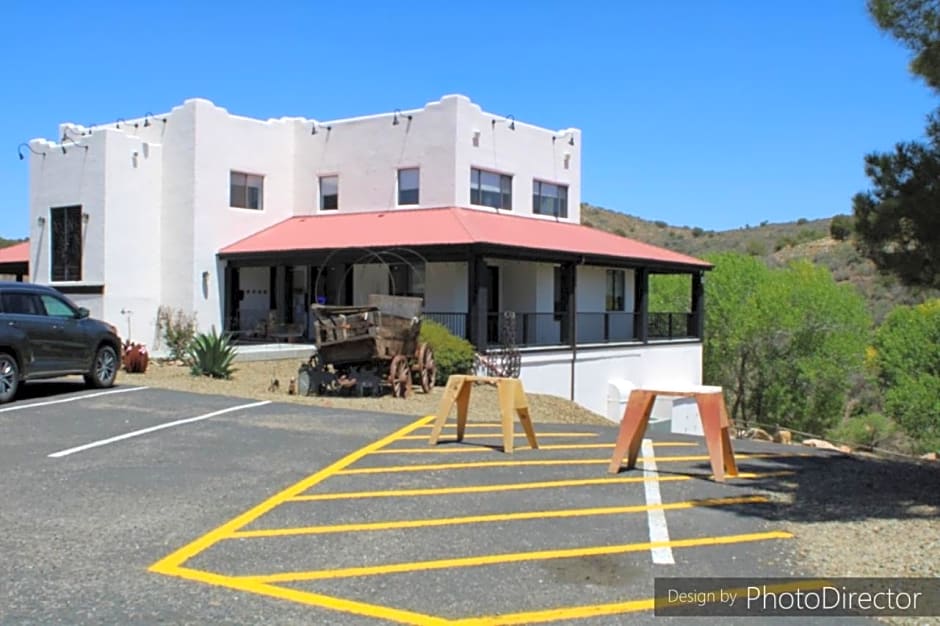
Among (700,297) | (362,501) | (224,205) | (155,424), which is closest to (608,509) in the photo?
(362,501)

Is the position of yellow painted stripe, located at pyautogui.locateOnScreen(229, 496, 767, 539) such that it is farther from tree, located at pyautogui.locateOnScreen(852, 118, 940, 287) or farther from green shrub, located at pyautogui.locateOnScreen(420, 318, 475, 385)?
green shrub, located at pyautogui.locateOnScreen(420, 318, 475, 385)

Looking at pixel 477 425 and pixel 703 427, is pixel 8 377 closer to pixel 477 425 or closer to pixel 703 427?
pixel 477 425

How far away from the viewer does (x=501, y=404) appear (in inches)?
458

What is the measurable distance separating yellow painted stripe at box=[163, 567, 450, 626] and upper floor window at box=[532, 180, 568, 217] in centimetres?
2409

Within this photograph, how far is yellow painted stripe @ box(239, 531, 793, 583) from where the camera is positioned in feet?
21.0

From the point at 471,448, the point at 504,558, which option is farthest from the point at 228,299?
the point at 504,558

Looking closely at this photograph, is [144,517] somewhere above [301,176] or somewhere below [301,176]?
below

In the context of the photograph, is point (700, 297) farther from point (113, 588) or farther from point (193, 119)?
point (113, 588)

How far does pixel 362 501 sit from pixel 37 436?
566 centimetres

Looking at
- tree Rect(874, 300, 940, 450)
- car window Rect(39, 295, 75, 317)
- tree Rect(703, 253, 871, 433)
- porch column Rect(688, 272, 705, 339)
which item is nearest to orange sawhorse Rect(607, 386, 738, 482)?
car window Rect(39, 295, 75, 317)

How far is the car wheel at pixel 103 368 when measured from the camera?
17172 mm

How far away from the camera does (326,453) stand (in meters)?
11.1

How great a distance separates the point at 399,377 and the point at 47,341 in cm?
639

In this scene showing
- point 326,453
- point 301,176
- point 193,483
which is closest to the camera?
point 193,483
